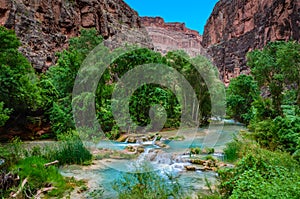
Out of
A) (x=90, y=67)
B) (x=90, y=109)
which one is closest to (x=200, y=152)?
(x=90, y=109)

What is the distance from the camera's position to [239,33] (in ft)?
187

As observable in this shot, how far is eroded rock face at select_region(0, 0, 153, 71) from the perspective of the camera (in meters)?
20.8

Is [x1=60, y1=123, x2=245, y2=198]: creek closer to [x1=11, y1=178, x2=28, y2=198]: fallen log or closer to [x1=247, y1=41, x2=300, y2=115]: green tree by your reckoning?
[x1=11, y1=178, x2=28, y2=198]: fallen log

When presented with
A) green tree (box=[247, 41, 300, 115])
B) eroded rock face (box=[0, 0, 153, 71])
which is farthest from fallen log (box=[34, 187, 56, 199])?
eroded rock face (box=[0, 0, 153, 71])

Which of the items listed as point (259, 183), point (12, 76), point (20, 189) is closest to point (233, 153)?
point (259, 183)

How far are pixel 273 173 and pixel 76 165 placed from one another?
20.6 ft

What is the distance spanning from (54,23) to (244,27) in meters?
45.8

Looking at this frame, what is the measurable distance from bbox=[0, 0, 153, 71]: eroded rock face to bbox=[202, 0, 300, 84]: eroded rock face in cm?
2332

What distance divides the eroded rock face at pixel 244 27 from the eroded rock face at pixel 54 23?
23.3 metres

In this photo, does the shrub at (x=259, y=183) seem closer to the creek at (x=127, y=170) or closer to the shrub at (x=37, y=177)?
the creek at (x=127, y=170)

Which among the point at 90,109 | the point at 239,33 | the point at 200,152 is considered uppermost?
the point at 239,33

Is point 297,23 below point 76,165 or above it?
above

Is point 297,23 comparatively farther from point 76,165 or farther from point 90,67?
point 76,165

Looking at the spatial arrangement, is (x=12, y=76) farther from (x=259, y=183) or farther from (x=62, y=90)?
(x=259, y=183)
